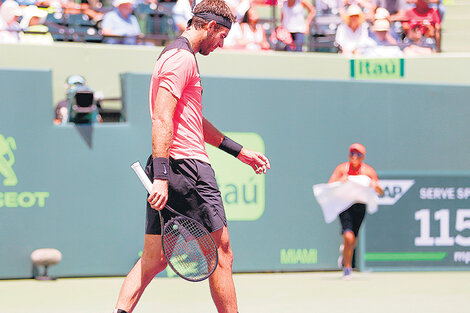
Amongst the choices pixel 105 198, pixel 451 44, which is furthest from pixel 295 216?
pixel 451 44

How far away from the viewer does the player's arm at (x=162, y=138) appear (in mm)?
4531

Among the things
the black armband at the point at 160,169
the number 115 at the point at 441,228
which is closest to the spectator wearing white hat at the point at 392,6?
the number 115 at the point at 441,228

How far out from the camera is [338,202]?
32.4ft

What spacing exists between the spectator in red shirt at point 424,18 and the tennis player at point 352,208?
4.14 meters

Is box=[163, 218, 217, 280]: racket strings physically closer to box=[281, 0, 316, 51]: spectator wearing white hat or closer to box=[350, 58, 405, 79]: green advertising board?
box=[350, 58, 405, 79]: green advertising board

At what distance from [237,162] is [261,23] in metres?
3.71

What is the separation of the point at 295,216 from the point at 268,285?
59.9 inches

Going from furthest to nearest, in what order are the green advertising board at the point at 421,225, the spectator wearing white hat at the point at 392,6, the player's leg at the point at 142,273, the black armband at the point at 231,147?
1. the spectator wearing white hat at the point at 392,6
2. the green advertising board at the point at 421,225
3. the black armband at the point at 231,147
4. the player's leg at the point at 142,273

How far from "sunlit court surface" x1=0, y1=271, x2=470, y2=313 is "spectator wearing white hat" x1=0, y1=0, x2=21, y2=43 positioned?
339 centimetres

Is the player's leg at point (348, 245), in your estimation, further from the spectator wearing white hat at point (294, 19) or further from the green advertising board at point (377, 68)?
the spectator wearing white hat at point (294, 19)

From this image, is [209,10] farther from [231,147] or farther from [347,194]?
[347,194]

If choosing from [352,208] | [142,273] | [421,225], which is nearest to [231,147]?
[142,273]

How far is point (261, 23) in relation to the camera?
1316 centimetres

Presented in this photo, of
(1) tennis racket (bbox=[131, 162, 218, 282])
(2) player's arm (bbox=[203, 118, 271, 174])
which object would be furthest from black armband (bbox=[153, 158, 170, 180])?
(2) player's arm (bbox=[203, 118, 271, 174])
